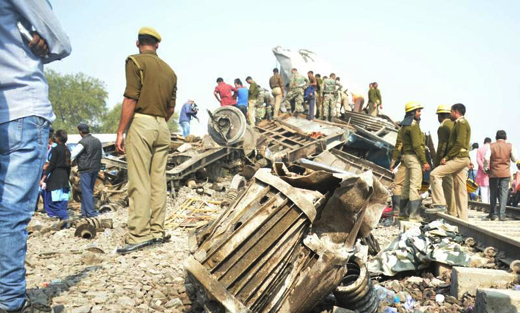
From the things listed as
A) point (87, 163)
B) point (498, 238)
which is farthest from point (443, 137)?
point (87, 163)

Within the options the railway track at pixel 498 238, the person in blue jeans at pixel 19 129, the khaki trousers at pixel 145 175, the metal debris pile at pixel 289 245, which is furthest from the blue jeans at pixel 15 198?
the railway track at pixel 498 238

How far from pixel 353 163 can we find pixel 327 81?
610cm

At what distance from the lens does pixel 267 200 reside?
2.54 meters

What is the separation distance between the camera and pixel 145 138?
163 inches

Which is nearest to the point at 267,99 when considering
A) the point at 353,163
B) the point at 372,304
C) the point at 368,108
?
the point at 368,108

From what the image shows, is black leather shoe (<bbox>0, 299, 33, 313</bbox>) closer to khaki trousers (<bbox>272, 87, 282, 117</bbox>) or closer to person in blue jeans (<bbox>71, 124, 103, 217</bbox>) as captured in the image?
person in blue jeans (<bbox>71, 124, 103, 217</bbox>)

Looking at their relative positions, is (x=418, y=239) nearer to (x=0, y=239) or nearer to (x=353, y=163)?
(x=0, y=239)

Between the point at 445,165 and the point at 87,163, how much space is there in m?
6.71

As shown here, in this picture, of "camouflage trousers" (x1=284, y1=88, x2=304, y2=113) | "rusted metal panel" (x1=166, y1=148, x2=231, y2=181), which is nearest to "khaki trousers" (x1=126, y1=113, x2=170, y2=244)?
"rusted metal panel" (x1=166, y1=148, x2=231, y2=181)

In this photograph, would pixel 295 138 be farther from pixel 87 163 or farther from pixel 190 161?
pixel 87 163

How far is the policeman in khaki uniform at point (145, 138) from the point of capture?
163 inches

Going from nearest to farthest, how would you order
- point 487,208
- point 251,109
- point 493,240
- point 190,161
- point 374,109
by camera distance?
point 493,240 < point 190,161 < point 487,208 < point 251,109 < point 374,109

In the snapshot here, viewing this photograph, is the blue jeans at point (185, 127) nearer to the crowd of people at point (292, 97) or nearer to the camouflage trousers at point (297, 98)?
the crowd of people at point (292, 97)

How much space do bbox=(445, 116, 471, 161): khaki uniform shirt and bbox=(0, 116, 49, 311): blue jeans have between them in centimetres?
638
